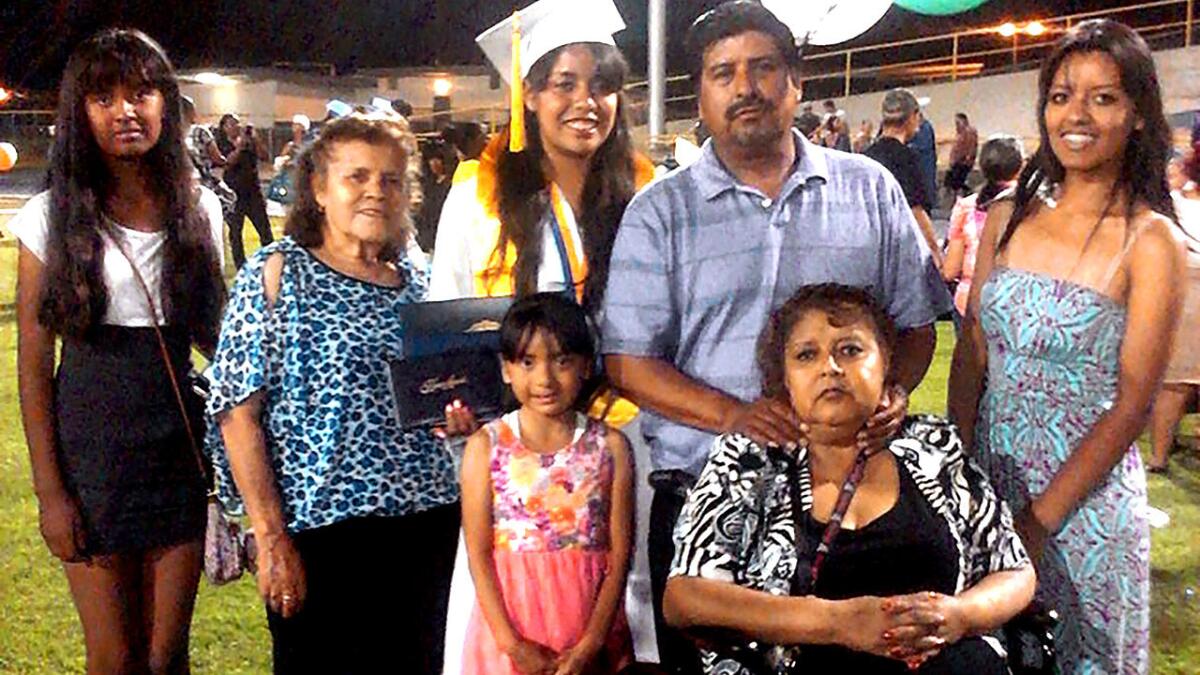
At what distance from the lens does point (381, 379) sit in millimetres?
2596

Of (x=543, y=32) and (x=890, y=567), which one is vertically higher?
(x=543, y=32)

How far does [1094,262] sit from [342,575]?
5.67 feet

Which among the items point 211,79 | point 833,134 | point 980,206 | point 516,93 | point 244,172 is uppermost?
point 211,79

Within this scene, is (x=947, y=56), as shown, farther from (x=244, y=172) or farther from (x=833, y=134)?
(x=244, y=172)

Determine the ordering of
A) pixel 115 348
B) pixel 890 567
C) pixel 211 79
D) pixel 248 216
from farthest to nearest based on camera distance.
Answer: pixel 211 79 < pixel 248 216 < pixel 115 348 < pixel 890 567

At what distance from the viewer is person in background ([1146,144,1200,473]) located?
5.69 m

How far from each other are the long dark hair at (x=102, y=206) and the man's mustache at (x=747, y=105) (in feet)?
4.23

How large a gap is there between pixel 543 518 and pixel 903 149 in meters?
6.04

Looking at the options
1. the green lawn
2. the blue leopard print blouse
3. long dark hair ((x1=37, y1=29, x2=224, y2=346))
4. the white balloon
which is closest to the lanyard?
the blue leopard print blouse

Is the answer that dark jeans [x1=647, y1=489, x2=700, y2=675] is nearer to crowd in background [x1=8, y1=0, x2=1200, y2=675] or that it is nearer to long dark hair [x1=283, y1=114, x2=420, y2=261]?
crowd in background [x1=8, y1=0, x2=1200, y2=675]

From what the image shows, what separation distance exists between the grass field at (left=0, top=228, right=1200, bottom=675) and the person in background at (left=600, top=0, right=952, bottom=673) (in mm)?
2260

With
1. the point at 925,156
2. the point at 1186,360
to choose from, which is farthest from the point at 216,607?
the point at 925,156

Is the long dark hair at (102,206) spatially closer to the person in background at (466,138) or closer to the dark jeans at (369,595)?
the dark jeans at (369,595)

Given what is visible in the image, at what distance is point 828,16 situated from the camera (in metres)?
5.07
